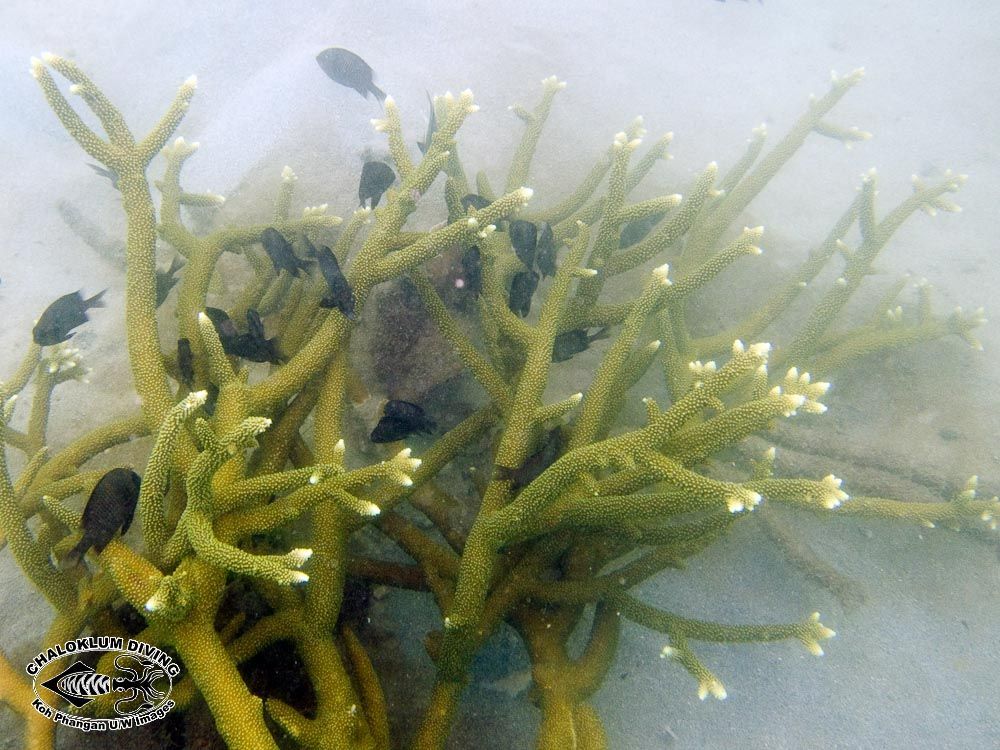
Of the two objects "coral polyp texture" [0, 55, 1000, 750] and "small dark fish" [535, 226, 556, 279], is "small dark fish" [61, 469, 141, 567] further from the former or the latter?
"small dark fish" [535, 226, 556, 279]

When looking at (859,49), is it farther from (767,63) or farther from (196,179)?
(196,179)

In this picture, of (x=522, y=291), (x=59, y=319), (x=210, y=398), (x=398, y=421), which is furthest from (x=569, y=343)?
(x=59, y=319)

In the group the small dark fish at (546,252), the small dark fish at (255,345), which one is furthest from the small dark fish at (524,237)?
the small dark fish at (255,345)

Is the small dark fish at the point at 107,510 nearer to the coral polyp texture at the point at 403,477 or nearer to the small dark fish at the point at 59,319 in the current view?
the coral polyp texture at the point at 403,477

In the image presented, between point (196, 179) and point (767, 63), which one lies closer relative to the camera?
point (196, 179)

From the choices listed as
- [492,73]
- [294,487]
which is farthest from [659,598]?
[492,73]
